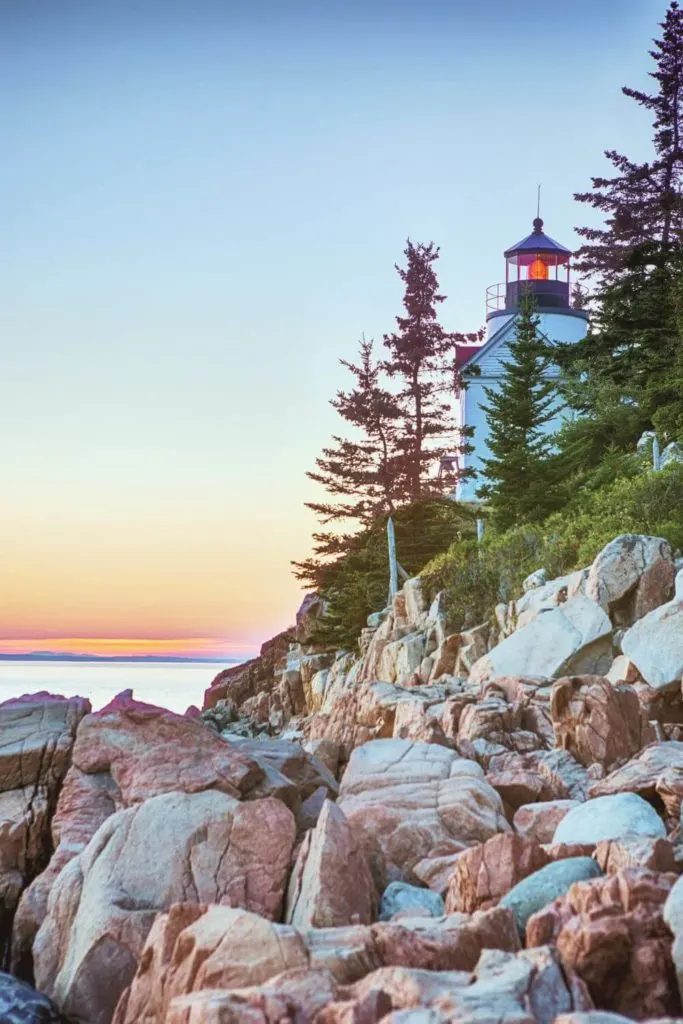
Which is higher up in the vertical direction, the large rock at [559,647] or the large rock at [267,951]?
the large rock at [559,647]

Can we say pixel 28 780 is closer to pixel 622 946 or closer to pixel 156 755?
pixel 156 755

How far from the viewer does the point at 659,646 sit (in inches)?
592

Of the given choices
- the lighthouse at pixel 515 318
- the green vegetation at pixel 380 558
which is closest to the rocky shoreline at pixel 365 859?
the green vegetation at pixel 380 558

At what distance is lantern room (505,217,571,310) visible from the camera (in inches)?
2298

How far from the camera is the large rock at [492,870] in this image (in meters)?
7.89

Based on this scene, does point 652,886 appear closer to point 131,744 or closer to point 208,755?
point 208,755

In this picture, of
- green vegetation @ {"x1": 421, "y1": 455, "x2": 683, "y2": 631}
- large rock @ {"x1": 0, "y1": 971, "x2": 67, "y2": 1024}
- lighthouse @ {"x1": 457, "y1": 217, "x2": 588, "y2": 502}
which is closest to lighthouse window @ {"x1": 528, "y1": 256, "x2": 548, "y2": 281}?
lighthouse @ {"x1": 457, "y1": 217, "x2": 588, "y2": 502}

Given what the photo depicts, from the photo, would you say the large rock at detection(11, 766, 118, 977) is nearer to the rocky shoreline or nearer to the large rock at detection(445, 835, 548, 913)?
the rocky shoreline

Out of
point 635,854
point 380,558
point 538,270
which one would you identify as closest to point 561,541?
point 380,558

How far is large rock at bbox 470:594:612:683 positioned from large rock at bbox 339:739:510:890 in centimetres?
554

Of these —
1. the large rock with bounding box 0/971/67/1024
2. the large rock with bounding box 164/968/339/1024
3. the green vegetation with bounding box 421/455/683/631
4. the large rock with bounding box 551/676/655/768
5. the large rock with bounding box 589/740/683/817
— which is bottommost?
the large rock with bounding box 0/971/67/1024

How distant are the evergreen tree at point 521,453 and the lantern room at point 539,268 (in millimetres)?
18185

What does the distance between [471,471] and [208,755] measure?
3234 centimetres

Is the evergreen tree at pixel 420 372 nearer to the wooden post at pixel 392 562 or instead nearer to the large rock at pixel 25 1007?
the wooden post at pixel 392 562
